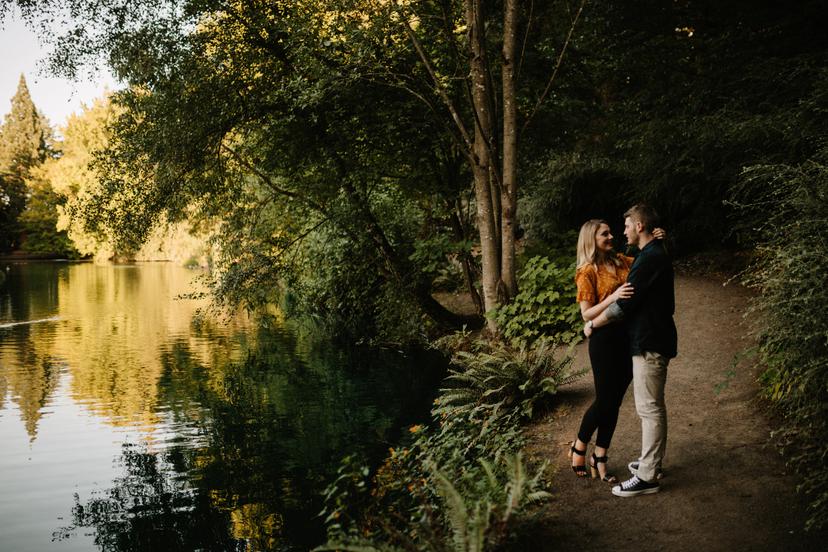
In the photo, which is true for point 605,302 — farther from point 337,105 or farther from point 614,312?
point 337,105

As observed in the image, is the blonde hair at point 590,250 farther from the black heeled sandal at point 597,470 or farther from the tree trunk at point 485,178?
the tree trunk at point 485,178

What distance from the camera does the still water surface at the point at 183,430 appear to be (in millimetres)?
6758

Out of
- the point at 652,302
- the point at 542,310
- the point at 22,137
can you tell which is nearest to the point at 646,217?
the point at 652,302

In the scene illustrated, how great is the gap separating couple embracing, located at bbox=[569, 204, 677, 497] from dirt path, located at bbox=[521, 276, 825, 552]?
0.92ft

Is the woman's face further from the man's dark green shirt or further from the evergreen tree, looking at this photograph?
the evergreen tree

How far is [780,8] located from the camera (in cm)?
1040

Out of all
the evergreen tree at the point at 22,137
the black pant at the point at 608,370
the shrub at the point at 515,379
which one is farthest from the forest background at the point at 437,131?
the evergreen tree at the point at 22,137

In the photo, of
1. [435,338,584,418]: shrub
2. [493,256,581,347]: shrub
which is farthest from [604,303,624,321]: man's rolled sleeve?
[493,256,581,347]: shrub

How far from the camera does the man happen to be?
4566 millimetres

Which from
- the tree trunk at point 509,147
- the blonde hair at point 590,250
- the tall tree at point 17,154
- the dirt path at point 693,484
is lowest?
the dirt path at point 693,484

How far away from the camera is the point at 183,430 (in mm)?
9961

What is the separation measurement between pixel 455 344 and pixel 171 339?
9594 millimetres

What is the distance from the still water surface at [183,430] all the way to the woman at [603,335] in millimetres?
3020

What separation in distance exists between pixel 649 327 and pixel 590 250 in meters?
0.76
